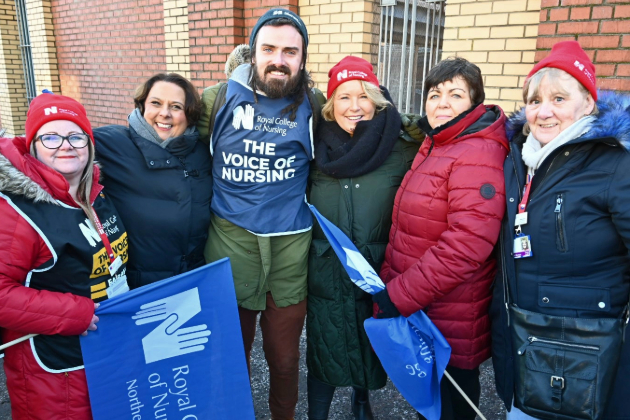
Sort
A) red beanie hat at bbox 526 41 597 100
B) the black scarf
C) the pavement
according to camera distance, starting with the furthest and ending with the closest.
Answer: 1. the pavement
2. the black scarf
3. red beanie hat at bbox 526 41 597 100

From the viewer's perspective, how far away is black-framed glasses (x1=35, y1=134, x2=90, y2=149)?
1.78 metres

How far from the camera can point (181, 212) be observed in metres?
2.21

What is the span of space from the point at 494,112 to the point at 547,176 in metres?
0.52

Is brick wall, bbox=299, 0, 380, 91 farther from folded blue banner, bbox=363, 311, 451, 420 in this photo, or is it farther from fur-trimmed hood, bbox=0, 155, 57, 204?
fur-trimmed hood, bbox=0, 155, 57, 204

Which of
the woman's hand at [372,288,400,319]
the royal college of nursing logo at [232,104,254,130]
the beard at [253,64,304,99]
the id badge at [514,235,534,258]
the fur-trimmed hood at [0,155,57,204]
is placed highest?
the beard at [253,64,304,99]

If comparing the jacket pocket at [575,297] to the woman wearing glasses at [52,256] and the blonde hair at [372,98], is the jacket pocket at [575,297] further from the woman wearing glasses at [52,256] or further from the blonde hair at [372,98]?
the woman wearing glasses at [52,256]

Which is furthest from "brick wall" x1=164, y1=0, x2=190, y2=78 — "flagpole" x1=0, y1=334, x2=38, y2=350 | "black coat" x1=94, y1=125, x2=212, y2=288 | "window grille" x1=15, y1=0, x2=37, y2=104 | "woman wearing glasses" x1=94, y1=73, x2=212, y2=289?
"window grille" x1=15, y1=0, x2=37, y2=104

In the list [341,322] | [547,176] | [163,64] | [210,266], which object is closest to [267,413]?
[341,322]

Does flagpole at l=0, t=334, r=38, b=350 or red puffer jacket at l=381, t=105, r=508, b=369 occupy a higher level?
red puffer jacket at l=381, t=105, r=508, b=369

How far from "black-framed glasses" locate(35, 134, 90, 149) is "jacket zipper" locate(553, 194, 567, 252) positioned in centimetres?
190

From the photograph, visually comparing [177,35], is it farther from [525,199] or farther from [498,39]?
[525,199]

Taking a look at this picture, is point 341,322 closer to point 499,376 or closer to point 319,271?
point 319,271

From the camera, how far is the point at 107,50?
6.83m

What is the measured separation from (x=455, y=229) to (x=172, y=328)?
1.33 metres
